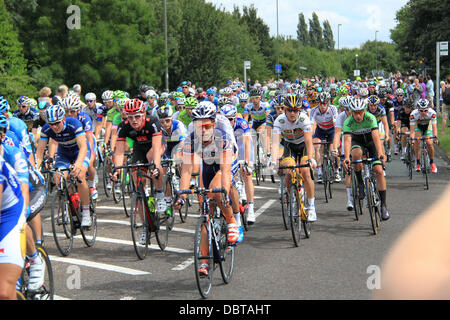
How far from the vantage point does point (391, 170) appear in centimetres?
1717

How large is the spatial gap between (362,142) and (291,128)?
1.26 m

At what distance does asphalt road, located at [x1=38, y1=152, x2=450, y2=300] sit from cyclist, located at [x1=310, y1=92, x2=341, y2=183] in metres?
1.99

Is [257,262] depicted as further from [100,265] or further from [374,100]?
[374,100]

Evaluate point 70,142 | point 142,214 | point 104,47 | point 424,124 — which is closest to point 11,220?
point 142,214

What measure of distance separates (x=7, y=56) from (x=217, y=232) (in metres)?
20.1

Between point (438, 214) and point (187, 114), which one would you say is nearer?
point (438, 214)

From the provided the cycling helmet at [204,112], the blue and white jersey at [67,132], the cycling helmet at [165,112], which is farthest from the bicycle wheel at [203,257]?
the cycling helmet at [165,112]

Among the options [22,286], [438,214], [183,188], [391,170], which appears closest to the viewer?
[22,286]

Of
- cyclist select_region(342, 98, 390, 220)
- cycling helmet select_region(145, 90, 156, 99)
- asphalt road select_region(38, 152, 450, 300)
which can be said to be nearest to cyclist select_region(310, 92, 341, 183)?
asphalt road select_region(38, 152, 450, 300)

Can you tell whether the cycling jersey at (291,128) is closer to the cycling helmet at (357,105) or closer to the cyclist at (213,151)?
the cycling helmet at (357,105)

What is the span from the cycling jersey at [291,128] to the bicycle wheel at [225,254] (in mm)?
3107

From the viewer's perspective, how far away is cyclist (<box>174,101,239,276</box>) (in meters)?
7.09
